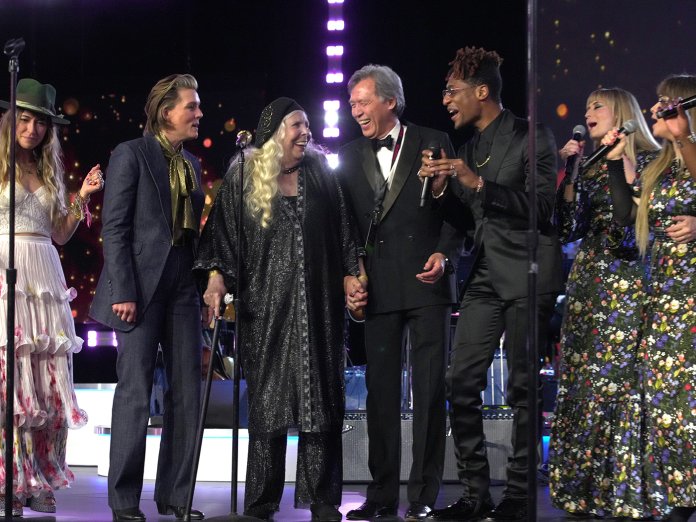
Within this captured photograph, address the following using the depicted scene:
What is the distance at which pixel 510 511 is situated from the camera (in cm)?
403

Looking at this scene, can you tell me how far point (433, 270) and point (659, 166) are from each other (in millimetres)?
961

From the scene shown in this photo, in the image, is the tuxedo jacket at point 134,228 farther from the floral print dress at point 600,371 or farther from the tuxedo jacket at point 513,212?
the floral print dress at point 600,371

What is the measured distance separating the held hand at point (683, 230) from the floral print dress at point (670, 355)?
0.05 meters

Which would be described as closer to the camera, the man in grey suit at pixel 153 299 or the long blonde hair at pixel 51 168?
the man in grey suit at pixel 153 299

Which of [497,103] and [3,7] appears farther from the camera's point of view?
[3,7]

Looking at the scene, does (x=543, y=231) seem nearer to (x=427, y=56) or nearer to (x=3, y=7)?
(x=427, y=56)

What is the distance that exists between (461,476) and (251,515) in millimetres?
845

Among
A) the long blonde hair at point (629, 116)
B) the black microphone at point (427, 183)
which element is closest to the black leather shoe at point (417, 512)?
the black microphone at point (427, 183)

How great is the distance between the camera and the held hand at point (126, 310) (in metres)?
4.11

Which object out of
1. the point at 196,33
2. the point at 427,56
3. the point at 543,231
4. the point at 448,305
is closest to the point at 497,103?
the point at 543,231

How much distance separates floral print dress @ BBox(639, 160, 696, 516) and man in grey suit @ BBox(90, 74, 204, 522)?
1790 millimetres

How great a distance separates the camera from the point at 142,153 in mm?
4289

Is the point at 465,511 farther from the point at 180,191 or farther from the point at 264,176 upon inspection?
the point at 180,191

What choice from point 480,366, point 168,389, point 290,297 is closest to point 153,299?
point 168,389
